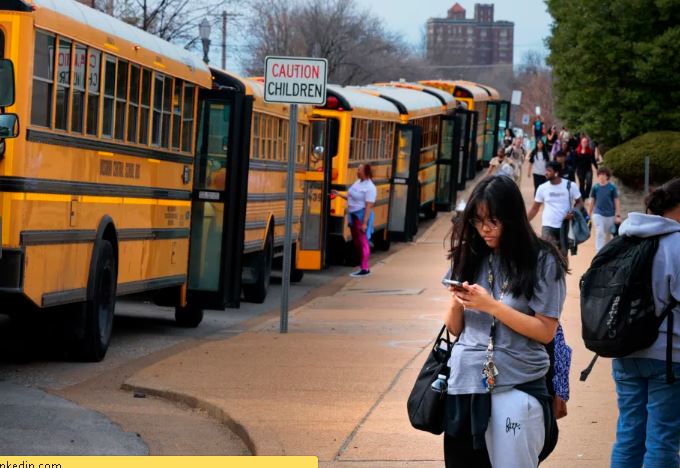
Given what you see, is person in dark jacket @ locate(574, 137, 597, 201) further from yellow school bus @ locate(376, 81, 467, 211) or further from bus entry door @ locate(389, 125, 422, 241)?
bus entry door @ locate(389, 125, 422, 241)

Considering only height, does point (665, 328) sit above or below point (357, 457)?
above

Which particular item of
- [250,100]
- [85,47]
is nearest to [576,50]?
[250,100]

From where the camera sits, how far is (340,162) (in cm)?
2341

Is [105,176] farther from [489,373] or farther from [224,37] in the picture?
[224,37]

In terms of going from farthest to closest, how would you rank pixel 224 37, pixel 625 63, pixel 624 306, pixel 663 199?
pixel 224 37, pixel 625 63, pixel 663 199, pixel 624 306

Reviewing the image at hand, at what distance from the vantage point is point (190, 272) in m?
14.8

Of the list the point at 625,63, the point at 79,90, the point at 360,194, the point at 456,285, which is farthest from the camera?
the point at 625,63

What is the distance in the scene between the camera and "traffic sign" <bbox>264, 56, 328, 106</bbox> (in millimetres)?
13617

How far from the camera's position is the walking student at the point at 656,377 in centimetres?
A: 617

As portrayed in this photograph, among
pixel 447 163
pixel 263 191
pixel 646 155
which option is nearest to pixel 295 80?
pixel 263 191

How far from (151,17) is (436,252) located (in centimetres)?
1018

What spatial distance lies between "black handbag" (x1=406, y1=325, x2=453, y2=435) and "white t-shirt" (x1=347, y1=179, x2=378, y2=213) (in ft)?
56.3

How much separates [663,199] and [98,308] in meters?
6.14

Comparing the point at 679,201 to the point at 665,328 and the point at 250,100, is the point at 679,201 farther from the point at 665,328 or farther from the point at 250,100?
the point at 250,100
